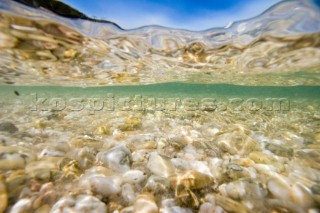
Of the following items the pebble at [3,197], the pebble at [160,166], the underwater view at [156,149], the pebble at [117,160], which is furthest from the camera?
the pebble at [117,160]

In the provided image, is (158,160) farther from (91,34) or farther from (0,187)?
(91,34)

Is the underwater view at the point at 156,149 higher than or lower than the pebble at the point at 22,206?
higher

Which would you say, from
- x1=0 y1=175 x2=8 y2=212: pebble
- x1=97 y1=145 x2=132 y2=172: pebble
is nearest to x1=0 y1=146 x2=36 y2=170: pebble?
x1=0 y1=175 x2=8 y2=212: pebble

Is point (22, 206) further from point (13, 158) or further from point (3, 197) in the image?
point (13, 158)

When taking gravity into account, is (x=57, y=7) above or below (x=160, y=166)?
above

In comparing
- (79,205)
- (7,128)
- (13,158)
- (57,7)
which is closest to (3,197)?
(79,205)

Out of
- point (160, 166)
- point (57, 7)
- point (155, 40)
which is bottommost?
point (160, 166)

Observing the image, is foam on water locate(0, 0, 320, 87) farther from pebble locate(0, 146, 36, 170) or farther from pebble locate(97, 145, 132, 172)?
pebble locate(97, 145, 132, 172)

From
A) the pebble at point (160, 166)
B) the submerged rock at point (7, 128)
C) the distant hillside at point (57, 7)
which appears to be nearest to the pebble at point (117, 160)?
the pebble at point (160, 166)

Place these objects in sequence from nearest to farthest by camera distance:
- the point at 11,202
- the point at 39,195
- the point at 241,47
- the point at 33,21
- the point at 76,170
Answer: the point at 11,202 < the point at 39,195 < the point at 76,170 < the point at 33,21 < the point at 241,47

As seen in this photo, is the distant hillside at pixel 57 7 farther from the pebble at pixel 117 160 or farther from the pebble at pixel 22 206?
the pebble at pixel 22 206

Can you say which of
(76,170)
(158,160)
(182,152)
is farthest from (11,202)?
(182,152)
